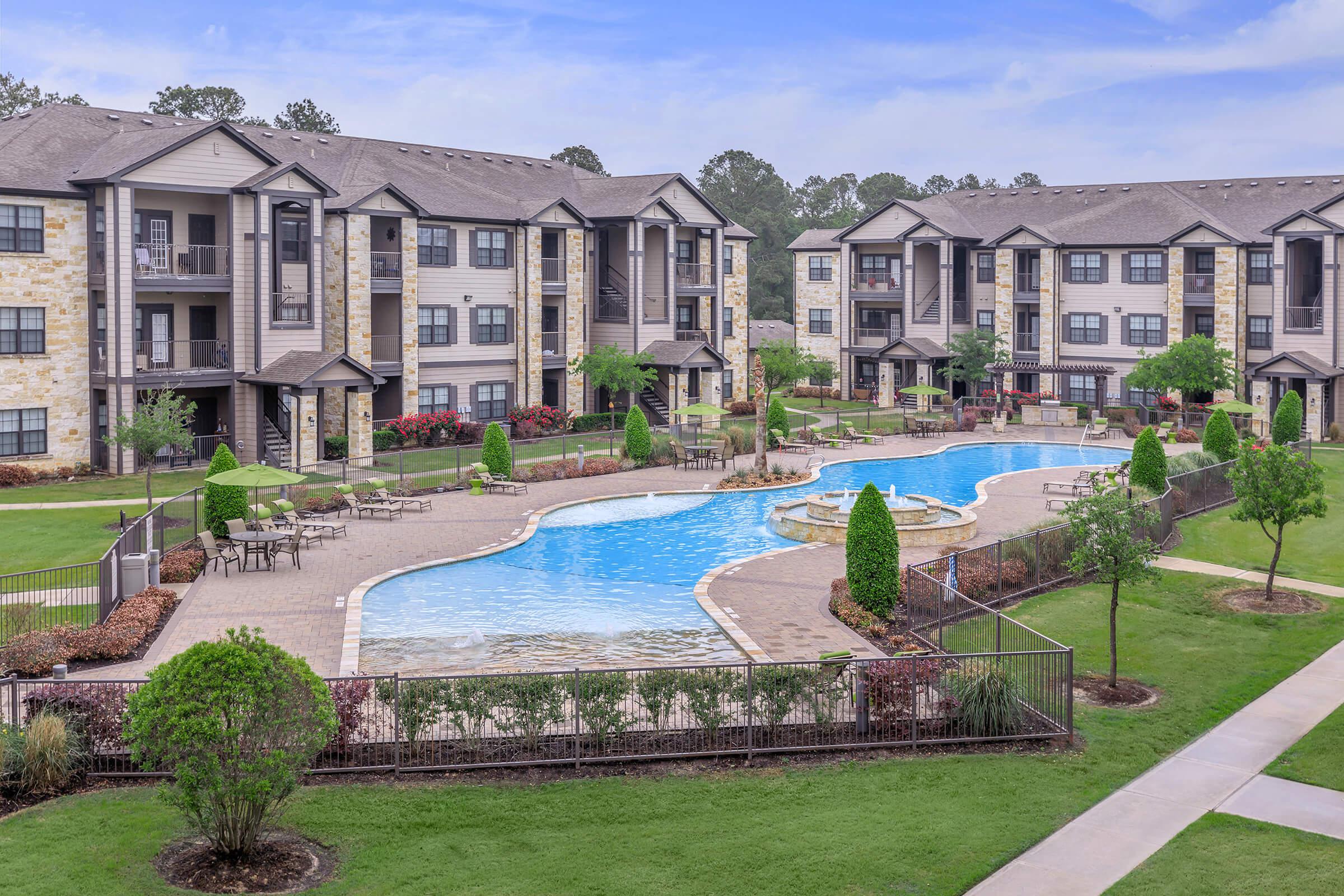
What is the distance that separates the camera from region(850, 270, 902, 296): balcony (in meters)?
74.8

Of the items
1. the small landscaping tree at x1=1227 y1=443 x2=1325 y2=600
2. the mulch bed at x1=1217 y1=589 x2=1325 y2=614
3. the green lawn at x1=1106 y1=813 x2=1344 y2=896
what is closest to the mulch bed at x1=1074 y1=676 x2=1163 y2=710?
the green lawn at x1=1106 y1=813 x2=1344 y2=896

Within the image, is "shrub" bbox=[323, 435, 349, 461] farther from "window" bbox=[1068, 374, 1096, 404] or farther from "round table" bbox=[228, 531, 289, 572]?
"window" bbox=[1068, 374, 1096, 404]

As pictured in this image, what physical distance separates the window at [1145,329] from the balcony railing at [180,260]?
4396cm

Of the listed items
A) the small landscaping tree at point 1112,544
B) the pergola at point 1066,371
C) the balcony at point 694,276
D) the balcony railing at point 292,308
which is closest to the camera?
the small landscaping tree at point 1112,544

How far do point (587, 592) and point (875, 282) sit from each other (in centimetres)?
5054

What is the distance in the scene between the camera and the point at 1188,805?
15977 mm

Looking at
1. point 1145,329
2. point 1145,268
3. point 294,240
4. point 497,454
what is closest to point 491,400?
point 294,240

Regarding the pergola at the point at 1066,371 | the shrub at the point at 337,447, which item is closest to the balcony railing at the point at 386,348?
the shrub at the point at 337,447

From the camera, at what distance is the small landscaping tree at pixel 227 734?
13.7 m

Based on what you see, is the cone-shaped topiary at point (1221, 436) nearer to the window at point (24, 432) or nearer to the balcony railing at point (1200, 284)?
the balcony railing at point (1200, 284)

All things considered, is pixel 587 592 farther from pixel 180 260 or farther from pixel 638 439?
pixel 180 260

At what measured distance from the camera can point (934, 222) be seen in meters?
71.8

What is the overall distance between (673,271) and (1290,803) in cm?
4978

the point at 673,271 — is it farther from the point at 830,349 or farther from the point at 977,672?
the point at 977,672
